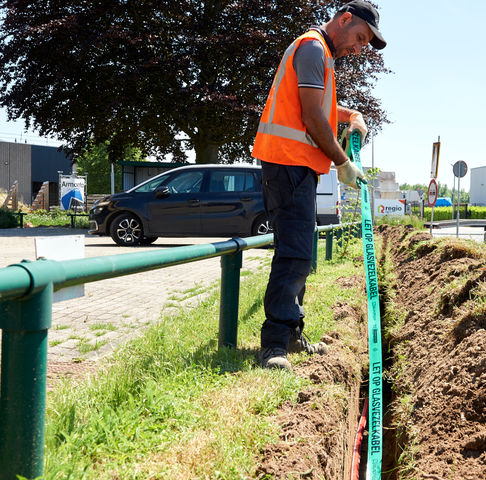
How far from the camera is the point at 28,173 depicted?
45375 mm

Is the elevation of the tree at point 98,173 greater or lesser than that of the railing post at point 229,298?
greater

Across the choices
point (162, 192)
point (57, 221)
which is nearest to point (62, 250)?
point (162, 192)

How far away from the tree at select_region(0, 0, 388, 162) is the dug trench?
13.3m

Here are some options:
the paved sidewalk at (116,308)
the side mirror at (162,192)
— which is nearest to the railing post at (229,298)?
the paved sidewalk at (116,308)

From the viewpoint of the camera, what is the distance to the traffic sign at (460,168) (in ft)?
63.7

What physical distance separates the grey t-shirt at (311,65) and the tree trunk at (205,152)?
56.7ft

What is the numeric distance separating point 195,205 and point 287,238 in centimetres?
893

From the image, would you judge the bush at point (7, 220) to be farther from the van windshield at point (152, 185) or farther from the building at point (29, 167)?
the building at point (29, 167)

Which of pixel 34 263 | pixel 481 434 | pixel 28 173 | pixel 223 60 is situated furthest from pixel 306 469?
pixel 28 173

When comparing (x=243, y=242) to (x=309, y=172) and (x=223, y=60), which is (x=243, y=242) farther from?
(x=223, y=60)

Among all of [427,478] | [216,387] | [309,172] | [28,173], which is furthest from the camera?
[28,173]

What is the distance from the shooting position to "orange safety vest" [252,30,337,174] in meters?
3.12

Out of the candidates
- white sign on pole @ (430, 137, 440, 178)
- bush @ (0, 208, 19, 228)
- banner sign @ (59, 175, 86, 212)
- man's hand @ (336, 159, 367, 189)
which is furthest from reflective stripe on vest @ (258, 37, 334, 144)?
banner sign @ (59, 175, 86, 212)

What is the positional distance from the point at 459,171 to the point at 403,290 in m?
14.4
